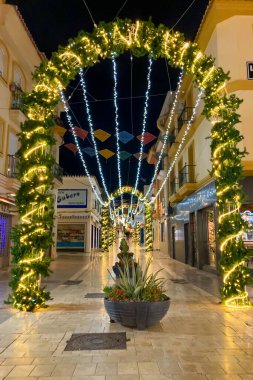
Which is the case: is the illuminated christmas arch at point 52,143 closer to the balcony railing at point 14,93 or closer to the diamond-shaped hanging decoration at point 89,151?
the diamond-shaped hanging decoration at point 89,151

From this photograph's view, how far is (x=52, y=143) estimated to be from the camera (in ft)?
26.2

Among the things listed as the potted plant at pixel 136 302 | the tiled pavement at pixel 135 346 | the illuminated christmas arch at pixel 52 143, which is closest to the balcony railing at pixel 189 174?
the illuminated christmas arch at pixel 52 143

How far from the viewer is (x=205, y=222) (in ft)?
53.8

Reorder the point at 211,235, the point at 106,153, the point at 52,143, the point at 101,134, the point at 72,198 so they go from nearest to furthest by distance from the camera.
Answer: the point at 52,143 → the point at 101,134 → the point at 106,153 → the point at 211,235 → the point at 72,198

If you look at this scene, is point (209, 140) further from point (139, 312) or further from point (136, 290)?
point (139, 312)

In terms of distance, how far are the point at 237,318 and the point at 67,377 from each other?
3901 millimetres

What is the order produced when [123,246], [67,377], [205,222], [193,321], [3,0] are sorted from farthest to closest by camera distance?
1. [205,222]
2. [3,0]
3. [123,246]
4. [193,321]
5. [67,377]

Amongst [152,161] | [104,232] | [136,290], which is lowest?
[136,290]

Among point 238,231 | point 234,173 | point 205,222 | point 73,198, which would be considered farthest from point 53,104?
point 73,198

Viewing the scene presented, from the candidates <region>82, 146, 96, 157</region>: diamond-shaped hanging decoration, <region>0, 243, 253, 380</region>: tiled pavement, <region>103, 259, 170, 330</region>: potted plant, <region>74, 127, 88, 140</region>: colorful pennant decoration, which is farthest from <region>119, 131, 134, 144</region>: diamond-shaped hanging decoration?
<region>103, 259, 170, 330</region>: potted plant

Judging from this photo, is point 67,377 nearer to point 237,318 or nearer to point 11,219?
point 237,318

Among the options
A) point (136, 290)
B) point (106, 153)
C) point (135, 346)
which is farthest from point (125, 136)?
point (135, 346)

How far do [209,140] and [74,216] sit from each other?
74.6 feet

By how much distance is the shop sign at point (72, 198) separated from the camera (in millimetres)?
35000
